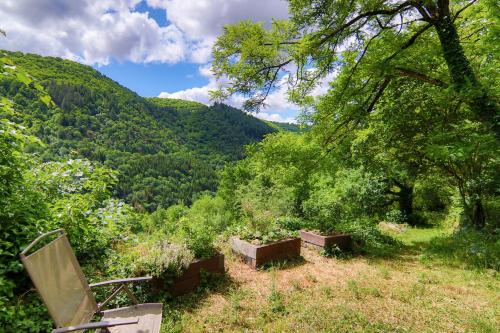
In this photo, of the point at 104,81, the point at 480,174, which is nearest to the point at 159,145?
the point at 104,81

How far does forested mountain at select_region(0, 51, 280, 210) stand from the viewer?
234 ft

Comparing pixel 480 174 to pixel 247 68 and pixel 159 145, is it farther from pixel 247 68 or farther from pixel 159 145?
pixel 159 145

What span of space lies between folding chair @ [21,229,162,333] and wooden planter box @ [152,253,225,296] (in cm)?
117

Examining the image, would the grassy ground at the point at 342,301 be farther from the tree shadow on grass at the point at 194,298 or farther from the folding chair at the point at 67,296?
the folding chair at the point at 67,296

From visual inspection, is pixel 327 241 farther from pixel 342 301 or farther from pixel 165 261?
pixel 165 261

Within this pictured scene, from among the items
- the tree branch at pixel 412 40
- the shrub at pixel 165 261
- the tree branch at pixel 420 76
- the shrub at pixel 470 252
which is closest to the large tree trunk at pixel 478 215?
the shrub at pixel 470 252

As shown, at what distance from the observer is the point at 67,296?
2.58m

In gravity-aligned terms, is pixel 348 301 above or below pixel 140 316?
below

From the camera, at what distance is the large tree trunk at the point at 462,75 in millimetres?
5113

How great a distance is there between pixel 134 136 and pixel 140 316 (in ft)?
319

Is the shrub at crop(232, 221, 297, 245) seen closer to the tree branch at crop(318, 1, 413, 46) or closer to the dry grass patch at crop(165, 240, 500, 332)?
the dry grass patch at crop(165, 240, 500, 332)

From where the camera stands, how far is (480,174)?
980 centimetres

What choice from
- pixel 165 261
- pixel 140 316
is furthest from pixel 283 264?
pixel 140 316

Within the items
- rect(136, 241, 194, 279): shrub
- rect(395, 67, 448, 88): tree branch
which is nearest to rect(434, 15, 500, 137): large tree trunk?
rect(395, 67, 448, 88): tree branch
